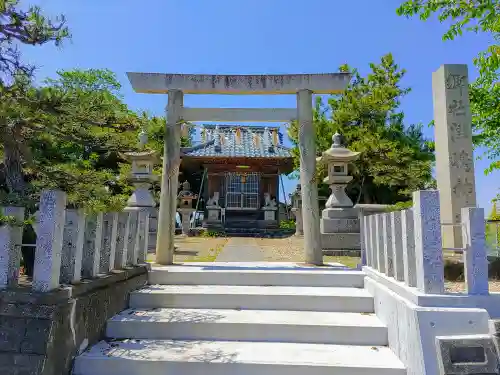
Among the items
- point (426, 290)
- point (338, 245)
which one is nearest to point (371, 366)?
point (426, 290)

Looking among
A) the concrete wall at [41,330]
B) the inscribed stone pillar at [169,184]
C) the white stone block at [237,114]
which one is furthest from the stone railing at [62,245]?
the white stone block at [237,114]

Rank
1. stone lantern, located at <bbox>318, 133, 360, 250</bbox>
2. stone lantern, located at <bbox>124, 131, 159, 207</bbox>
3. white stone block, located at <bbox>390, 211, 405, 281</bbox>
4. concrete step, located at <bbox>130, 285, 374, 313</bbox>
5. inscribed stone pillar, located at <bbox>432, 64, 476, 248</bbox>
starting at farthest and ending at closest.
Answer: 1. stone lantern, located at <bbox>124, 131, 159, 207</bbox>
2. stone lantern, located at <bbox>318, 133, 360, 250</bbox>
3. inscribed stone pillar, located at <bbox>432, 64, 476, 248</bbox>
4. concrete step, located at <bbox>130, 285, 374, 313</bbox>
5. white stone block, located at <bbox>390, 211, 405, 281</bbox>

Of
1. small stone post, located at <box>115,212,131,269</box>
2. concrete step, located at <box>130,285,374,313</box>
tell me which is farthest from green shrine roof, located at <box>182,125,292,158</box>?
concrete step, located at <box>130,285,374,313</box>

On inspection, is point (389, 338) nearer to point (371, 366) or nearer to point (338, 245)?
point (371, 366)

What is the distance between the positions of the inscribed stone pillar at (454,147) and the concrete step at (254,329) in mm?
3681

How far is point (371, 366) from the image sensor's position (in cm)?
306

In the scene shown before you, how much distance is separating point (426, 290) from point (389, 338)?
2.74 ft

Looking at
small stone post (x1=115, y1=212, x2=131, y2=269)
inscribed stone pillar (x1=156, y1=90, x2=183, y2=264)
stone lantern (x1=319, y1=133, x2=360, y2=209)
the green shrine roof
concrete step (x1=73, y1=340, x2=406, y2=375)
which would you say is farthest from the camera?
the green shrine roof

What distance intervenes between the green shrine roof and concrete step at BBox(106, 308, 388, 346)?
16.1 metres

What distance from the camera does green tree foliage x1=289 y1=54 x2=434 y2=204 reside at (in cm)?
1418

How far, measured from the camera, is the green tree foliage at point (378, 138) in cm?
1418

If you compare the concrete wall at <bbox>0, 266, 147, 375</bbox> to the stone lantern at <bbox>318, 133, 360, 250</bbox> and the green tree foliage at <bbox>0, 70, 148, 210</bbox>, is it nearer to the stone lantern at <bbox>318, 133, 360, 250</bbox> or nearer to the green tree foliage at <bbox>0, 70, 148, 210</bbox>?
the green tree foliage at <bbox>0, 70, 148, 210</bbox>

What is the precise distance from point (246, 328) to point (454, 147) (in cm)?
535

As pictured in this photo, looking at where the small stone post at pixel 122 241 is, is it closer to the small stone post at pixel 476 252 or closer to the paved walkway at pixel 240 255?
the paved walkway at pixel 240 255
